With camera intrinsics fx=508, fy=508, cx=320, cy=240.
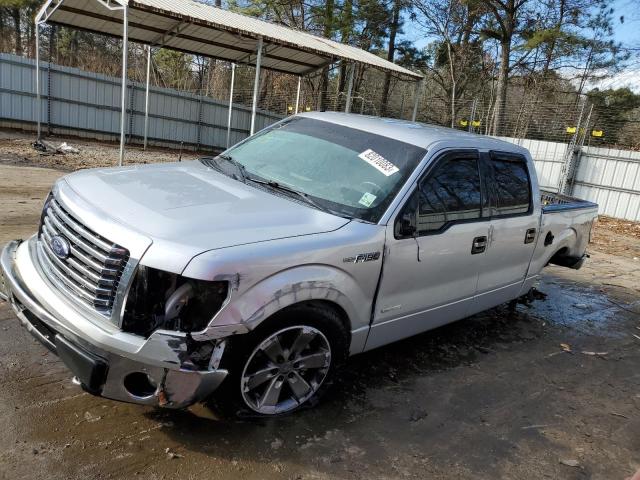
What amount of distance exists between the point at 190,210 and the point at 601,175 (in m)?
15.4

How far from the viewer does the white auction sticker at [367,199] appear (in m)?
3.35

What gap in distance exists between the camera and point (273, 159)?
3.97 meters

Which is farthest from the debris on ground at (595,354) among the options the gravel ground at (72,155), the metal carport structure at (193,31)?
the gravel ground at (72,155)

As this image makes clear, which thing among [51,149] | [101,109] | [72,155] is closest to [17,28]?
[101,109]

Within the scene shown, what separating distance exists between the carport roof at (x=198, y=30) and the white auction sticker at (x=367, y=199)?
29.1ft

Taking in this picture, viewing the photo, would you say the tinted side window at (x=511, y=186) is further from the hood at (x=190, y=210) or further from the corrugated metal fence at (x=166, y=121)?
the corrugated metal fence at (x=166, y=121)

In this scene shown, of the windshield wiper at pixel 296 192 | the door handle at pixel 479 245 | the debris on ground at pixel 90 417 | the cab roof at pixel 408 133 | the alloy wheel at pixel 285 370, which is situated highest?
the cab roof at pixel 408 133

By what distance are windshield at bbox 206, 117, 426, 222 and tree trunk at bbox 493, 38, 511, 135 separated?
1569cm

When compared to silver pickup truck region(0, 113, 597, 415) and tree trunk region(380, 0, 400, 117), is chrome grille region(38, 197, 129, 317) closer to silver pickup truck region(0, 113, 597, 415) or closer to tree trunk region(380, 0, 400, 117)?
silver pickup truck region(0, 113, 597, 415)

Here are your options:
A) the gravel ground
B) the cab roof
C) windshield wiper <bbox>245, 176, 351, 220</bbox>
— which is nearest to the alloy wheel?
windshield wiper <bbox>245, 176, 351, 220</bbox>

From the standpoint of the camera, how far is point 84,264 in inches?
105

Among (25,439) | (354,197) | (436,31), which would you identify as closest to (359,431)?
(354,197)

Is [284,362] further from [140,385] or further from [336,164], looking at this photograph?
[336,164]

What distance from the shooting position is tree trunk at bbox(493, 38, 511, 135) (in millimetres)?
18281
